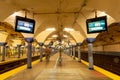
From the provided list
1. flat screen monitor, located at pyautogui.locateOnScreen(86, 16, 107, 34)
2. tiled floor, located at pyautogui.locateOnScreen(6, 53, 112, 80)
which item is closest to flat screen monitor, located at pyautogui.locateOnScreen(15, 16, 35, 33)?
tiled floor, located at pyautogui.locateOnScreen(6, 53, 112, 80)

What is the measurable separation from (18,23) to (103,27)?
4.79 metres

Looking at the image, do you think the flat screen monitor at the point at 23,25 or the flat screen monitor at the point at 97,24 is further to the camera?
the flat screen monitor at the point at 97,24

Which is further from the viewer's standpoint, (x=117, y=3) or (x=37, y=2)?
(x=37, y=2)

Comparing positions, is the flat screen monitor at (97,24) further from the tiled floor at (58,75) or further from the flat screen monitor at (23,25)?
the flat screen monitor at (23,25)

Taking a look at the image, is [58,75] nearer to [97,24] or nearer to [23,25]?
[23,25]

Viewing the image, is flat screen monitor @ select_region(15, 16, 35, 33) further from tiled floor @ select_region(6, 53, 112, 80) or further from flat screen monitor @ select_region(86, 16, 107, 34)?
flat screen monitor @ select_region(86, 16, 107, 34)

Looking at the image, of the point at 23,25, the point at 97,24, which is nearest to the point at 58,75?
the point at 23,25

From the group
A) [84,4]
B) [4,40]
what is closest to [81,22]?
[84,4]

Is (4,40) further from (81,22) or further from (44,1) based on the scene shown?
(44,1)

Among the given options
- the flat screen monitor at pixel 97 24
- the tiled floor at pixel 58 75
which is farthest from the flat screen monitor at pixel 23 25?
the flat screen monitor at pixel 97 24

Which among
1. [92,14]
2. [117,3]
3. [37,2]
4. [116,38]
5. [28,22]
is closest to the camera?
[117,3]

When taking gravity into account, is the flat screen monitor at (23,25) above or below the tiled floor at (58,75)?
above

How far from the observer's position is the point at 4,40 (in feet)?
80.5

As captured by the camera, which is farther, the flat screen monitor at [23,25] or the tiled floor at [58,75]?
the tiled floor at [58,75]
